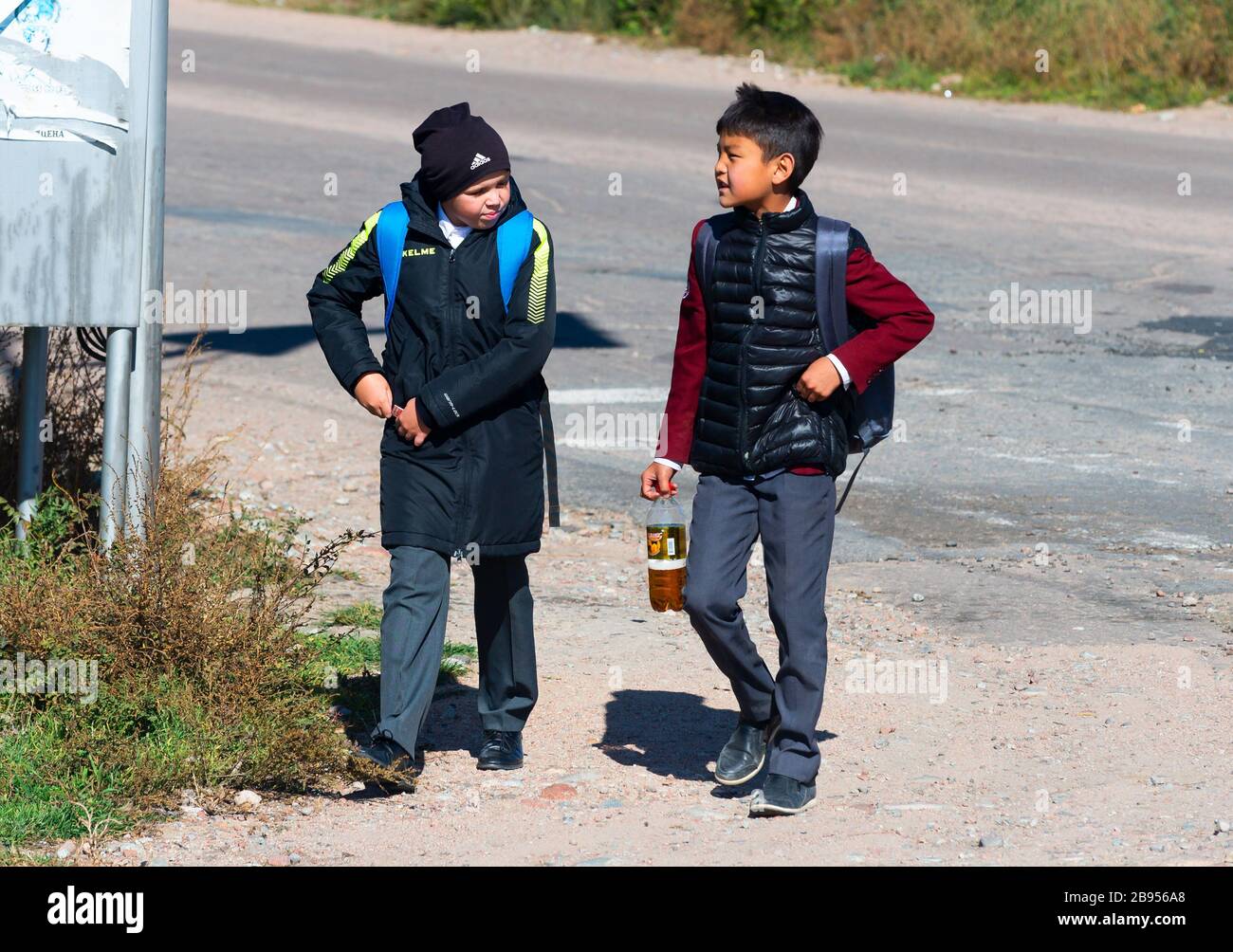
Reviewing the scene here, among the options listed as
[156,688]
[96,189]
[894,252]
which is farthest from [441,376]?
[894,252]

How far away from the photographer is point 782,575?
4793 millimetres

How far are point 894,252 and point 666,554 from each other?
8680 millimetres

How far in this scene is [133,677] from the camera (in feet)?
16.8

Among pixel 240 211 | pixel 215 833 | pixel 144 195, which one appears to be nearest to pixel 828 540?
pixel 215 833

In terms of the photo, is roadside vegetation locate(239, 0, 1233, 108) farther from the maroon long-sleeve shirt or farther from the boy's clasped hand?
the boy's clasped hand

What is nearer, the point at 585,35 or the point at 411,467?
the point at 411,467

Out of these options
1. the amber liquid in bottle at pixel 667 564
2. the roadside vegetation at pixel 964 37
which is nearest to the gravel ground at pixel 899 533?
the amber liquid in bottle at pixel 667 564

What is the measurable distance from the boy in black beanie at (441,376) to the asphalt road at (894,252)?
276 centimetres

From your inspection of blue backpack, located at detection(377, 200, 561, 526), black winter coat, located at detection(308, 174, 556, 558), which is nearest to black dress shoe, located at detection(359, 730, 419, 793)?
black winter coat, located at detection(308, 174, 556, 558)

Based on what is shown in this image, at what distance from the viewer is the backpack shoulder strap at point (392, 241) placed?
4867mm

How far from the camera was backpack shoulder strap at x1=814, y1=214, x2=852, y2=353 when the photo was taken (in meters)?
4.66

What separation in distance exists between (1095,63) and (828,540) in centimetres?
1716

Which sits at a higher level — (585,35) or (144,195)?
(585,35)

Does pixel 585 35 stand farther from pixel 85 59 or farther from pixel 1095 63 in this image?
pixel 85 59
